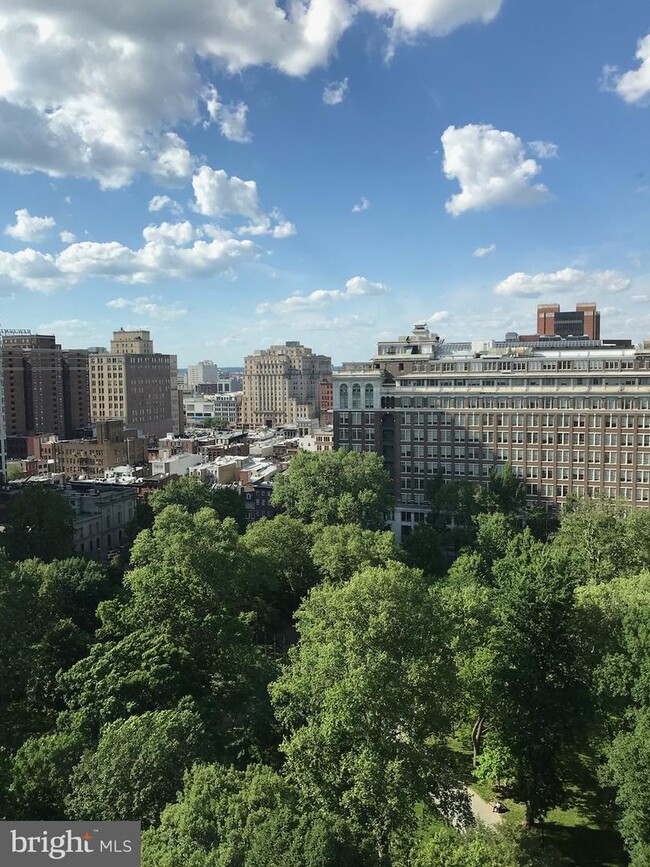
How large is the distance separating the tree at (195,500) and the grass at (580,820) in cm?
4838

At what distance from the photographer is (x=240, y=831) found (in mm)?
24031

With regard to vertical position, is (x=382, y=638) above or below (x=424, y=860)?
above

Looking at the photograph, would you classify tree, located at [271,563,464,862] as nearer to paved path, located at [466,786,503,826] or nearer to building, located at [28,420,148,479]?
paved path, located at [466,786,503,826]

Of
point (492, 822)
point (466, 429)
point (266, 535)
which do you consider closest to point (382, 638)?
point (492, 822)

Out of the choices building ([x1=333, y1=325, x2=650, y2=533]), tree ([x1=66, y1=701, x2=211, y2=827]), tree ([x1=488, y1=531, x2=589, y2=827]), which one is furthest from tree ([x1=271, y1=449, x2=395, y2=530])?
tree ([x1=66, y1=701, x2=211, y2=827])

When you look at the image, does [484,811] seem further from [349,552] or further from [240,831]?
[349,552]

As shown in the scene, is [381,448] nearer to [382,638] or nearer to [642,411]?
[642,411]

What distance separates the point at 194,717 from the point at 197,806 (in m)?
7.39

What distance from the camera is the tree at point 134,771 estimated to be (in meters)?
28.1

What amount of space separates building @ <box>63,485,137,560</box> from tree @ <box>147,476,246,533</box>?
28.6 ft

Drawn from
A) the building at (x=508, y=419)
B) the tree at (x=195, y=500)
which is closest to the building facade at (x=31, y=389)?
the tree at (x=195, y=500)

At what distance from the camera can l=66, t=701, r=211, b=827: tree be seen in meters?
28.1

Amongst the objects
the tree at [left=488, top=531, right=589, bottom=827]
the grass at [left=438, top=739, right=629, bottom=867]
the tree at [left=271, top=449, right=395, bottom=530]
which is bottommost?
the grass at [left=438, top=739, right=629, bottom=867]

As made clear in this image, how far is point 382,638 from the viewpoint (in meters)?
33.2
